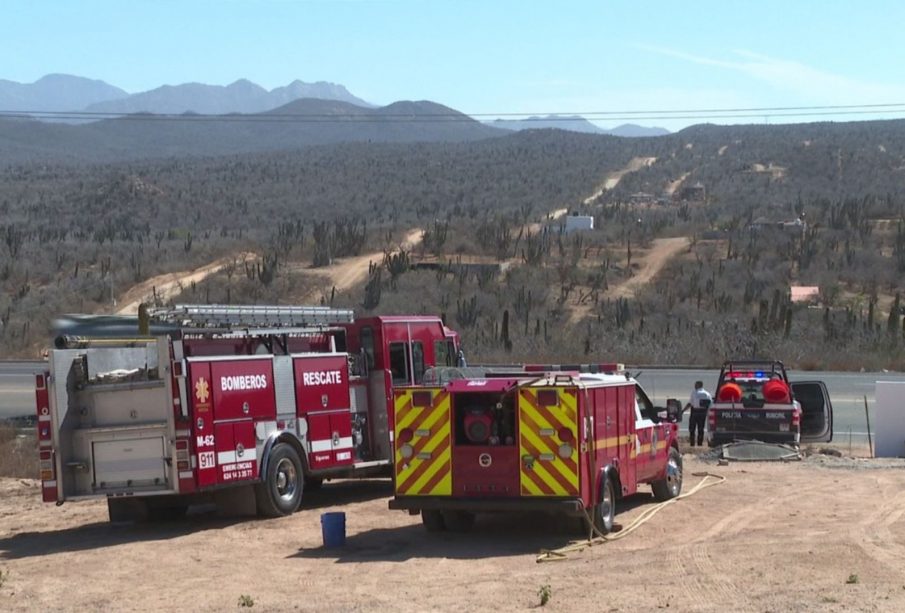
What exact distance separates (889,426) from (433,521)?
1331 centimetres

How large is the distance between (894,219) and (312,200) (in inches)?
1686

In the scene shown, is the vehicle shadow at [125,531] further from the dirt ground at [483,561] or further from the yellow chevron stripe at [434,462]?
the yellow chevron stripe at [434,462]

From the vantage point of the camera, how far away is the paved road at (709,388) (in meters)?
31.0

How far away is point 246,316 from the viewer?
1752 centimetres

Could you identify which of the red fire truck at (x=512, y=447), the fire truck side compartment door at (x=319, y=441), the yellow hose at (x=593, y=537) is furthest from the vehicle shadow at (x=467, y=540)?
the fire truck side compartment door at (x=319, y=441)

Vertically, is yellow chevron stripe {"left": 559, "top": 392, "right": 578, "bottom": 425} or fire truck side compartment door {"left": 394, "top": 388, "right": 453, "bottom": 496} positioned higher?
yellow chevron stripe {"left": 559, "top": 392, "right": 578, "bottom": 425}

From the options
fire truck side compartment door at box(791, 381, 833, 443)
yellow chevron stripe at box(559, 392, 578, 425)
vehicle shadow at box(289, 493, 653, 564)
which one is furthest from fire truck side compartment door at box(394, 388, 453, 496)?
fire truck side compartment door at box(791, 381, 833, 443)

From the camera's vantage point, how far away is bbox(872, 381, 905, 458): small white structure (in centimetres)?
2523

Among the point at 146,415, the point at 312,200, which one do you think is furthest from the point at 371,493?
the point at 312,200

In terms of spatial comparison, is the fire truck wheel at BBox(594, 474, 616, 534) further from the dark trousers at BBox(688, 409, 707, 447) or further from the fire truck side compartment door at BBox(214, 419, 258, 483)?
the dark trousers at BBox(688, 409, 707, 447)

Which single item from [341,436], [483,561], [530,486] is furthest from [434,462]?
[341,436]

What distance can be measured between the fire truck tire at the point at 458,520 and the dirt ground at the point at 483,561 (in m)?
0.13

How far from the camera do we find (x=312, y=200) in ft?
321

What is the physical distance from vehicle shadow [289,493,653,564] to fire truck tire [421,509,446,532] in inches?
2.7
